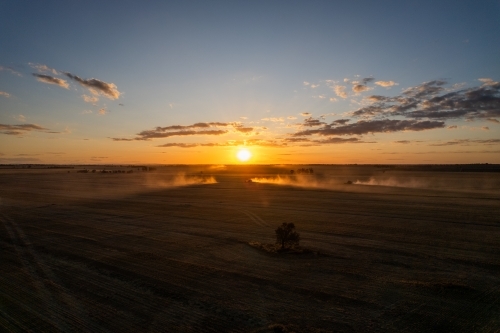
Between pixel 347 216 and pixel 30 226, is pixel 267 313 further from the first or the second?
pixel 30 226

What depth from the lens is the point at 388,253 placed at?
15359 millimetres

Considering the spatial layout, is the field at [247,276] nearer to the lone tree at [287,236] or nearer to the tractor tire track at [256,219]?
the tractor tire track at [256,219]

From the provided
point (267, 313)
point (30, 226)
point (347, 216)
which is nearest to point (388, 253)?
point (267, 313)

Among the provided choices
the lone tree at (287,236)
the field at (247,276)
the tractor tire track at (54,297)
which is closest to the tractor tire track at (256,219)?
the field at (247,276)

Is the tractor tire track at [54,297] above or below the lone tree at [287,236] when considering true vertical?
below

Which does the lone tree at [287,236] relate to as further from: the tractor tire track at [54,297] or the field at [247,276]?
the tractor tire track at [54,297]

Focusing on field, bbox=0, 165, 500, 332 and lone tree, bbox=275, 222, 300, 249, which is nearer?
field, bbox=0, 165, 500, 332

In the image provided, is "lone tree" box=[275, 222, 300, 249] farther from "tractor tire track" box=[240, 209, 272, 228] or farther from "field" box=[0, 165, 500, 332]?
"tractor tire track" box=[240, 209, 272, 228]

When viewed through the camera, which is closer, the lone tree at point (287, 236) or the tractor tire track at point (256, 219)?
the lone tree at point (287, 236)

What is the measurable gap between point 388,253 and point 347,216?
1033cm

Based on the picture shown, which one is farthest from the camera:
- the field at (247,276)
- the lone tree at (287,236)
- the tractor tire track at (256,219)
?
the tractor tire track at (256,219)

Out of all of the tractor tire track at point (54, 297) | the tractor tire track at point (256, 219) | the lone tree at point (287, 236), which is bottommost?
the tractor tire track at point (54, 297)

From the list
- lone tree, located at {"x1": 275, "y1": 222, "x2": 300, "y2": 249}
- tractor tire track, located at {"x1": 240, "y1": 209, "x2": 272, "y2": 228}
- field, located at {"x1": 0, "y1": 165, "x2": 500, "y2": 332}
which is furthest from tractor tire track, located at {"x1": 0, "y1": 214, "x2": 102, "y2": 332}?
tractor tire track, located at {"x1": 240, "y1": 209, "x2": 272, "y2": 228}

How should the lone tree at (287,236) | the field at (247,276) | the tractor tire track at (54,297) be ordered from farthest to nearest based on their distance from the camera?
the lone tree at (287,236) → the field at (247,276) → the tractor tire track at (54,297)
